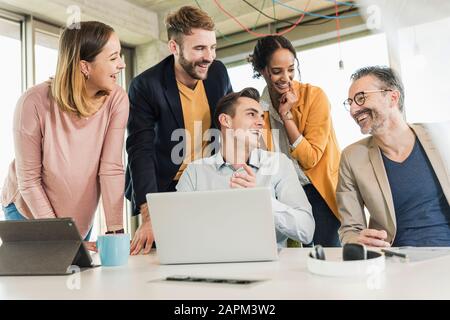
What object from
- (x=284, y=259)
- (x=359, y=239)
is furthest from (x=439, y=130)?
(x=284, y=259)

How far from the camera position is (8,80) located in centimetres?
348

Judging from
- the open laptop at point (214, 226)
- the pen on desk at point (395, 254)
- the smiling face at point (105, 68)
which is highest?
the smiling face at point (105, 68)

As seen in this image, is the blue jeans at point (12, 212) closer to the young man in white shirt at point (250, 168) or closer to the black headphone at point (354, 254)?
the young man in white shirt at point (250, 168)

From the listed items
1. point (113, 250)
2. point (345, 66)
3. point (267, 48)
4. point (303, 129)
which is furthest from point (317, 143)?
point (345, 66)

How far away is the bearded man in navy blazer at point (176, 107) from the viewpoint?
85.2 inches

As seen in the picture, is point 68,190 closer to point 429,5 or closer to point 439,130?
point 439,130

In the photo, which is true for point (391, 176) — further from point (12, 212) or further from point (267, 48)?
point (12, 212)

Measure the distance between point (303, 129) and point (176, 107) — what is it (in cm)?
61

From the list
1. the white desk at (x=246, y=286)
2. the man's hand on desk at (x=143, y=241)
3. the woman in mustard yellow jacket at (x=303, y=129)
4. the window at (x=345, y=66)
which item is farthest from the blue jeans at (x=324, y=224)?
the window at (x=345, y=66)

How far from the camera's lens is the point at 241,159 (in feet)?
6.59

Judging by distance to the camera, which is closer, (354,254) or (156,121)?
(354,254)

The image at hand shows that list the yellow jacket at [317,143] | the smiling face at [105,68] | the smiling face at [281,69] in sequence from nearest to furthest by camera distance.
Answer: the smiling face at [105,68] → the yellow jacket at [317,143] → the smiling face at [281,69]

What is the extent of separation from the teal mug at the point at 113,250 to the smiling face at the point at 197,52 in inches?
43.5

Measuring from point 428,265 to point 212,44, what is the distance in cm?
150
